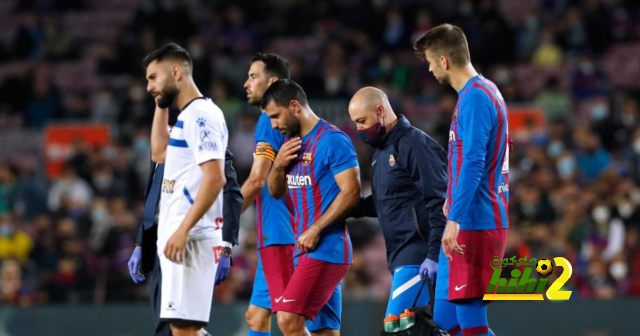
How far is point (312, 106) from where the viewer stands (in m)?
16.3

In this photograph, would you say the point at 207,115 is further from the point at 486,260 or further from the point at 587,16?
the point at 587,16

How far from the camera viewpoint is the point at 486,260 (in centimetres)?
602

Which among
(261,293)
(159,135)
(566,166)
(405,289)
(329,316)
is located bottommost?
(329,316)

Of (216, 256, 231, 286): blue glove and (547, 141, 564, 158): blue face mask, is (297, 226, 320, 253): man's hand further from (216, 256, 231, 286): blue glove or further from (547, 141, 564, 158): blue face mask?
(547, 141, 564, 158): blue face mask

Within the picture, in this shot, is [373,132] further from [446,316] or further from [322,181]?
[446,316]

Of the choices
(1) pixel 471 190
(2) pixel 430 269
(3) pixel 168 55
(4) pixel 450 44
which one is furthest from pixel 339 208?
(3) pixel 168 55

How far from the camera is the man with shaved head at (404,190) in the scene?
6512 millimetres

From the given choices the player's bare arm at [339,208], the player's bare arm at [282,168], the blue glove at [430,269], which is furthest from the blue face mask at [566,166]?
the blue glove at [430,269]

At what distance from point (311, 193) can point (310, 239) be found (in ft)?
1.25

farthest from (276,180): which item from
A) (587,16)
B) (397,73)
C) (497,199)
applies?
(587,16)

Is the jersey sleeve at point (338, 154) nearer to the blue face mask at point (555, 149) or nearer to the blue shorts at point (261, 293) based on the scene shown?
the blue shorts at point (261, 293)

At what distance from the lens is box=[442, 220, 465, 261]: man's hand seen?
19.2 ft

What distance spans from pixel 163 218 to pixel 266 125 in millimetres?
1702

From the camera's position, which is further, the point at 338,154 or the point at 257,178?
the point at 257,178
